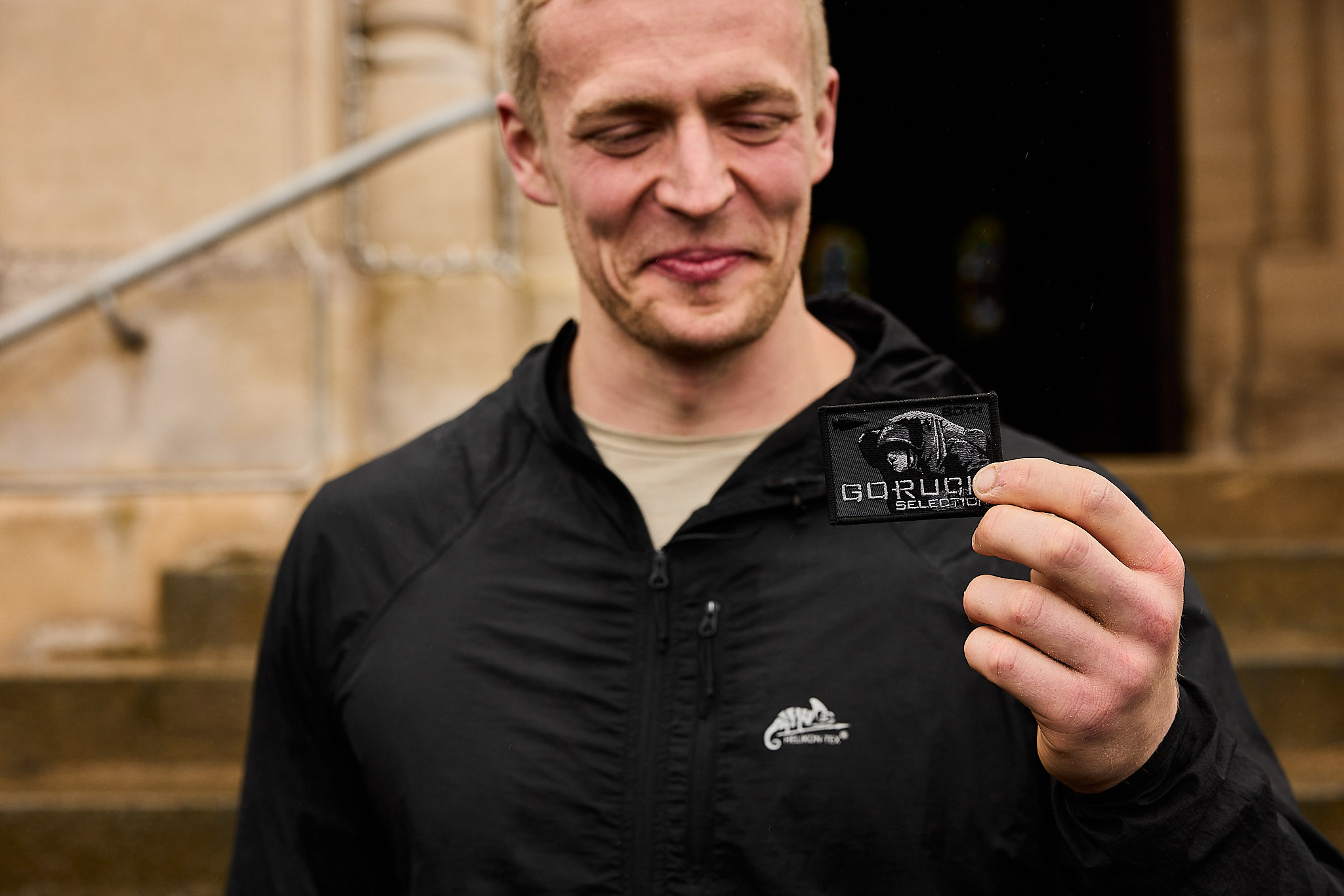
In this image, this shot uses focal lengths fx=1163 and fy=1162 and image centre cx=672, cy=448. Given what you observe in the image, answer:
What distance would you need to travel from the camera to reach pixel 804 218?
179cm

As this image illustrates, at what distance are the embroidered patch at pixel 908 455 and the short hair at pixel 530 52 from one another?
26.3 inches

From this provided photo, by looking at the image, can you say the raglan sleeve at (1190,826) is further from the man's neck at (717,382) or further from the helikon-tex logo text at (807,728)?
the man's neck at (717,382)

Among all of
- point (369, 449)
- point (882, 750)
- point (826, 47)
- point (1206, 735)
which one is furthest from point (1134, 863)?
point (369, 449)

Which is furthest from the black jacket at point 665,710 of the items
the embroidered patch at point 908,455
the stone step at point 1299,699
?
the stone step at point 1299,699

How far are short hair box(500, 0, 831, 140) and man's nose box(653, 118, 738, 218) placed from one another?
→ 0.84 ft

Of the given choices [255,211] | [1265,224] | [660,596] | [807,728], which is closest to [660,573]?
[660,596]

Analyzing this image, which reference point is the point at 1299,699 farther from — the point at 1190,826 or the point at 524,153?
the point at 524,153

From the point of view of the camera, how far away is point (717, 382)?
6.05 ft

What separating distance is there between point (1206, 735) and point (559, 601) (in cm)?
87

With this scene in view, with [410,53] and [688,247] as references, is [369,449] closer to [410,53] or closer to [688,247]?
[410,53]

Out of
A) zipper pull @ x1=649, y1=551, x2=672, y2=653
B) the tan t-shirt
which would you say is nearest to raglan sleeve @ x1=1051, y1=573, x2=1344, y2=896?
zipper pull @ x1=649, y1=551, x2=672, y2=653

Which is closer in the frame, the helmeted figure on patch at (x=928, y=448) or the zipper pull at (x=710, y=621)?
the helmeted figure on patch at (x=928, y=448)

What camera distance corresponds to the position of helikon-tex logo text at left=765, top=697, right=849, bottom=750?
61.4 inches

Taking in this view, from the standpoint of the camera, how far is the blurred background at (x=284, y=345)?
381 centimetres
